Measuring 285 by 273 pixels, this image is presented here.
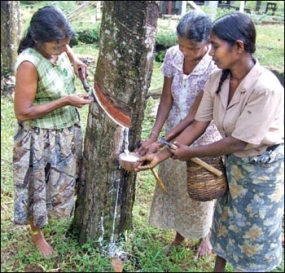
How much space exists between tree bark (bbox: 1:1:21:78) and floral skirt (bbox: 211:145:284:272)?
13.0 feet

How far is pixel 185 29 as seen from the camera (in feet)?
6.95

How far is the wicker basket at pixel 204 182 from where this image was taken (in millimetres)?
2176

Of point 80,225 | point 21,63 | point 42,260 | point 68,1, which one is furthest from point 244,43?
point 68,1

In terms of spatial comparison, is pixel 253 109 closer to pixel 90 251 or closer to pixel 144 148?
pixel 144 148

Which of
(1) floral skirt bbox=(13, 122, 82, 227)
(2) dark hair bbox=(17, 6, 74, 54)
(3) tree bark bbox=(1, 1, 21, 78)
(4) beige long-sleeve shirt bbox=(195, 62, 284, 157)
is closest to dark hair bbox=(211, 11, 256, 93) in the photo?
(4) beige long-sleeve shirt bbox=(195, 62, 284, 157)

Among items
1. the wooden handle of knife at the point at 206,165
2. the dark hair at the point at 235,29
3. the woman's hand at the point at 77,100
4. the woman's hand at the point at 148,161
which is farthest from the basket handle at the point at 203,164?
the dark hair at the point at 235,29

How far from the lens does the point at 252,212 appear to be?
2.20 meters

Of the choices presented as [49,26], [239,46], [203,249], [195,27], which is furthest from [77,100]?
[203,249]

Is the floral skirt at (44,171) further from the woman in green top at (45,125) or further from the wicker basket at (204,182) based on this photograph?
the wicker basket at (204,182)

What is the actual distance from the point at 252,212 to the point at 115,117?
909 mm

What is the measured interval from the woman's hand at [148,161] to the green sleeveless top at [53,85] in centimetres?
55

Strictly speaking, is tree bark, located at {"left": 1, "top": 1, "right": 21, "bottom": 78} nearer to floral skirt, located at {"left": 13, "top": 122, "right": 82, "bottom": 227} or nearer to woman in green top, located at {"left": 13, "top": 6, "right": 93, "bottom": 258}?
woman in green top, located at {"left": 13, "top": 6, "right": 93, "bottom": 258}

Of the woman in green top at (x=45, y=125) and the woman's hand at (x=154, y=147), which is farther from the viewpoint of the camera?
the woman's hand at (x=154, y=147)

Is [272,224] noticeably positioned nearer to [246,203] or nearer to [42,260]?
[246,203]
